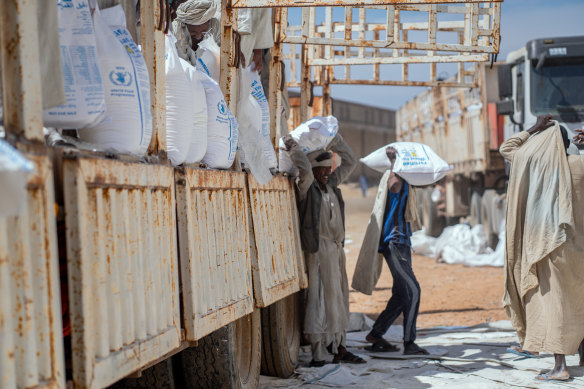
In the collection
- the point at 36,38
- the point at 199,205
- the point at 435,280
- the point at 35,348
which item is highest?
the point at 36,38

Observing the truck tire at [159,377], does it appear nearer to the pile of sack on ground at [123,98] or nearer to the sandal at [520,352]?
the pile of sack on ground at [123,98]

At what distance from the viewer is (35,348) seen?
218 centimetres

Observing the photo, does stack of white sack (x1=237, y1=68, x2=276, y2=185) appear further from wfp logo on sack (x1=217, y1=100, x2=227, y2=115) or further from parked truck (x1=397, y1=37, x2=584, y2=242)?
parked truck (x1=397, y1=37, x2=584, y2=242)

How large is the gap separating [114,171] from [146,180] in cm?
31

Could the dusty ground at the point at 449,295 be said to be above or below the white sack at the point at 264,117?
below

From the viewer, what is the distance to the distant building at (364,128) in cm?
3819

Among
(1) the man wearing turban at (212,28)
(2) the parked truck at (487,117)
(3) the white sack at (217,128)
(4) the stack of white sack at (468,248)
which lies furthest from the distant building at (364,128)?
(3) the white sack at (217,128)

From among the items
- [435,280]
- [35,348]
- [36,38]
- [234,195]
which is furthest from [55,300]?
[435,280]

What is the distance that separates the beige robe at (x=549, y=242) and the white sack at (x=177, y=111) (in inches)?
118

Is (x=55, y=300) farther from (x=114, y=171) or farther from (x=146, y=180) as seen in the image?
(x=146, y=180)

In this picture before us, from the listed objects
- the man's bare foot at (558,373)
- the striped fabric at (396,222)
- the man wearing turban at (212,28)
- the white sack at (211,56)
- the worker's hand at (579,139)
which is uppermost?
the man wearing turban at (212,28)

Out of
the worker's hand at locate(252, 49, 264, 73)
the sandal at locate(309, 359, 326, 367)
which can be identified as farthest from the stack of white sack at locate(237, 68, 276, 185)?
the sandal at locate(309, 359, 326, 367)

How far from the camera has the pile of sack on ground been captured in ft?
8.91

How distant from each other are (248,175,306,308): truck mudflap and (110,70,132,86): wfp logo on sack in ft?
5.57
